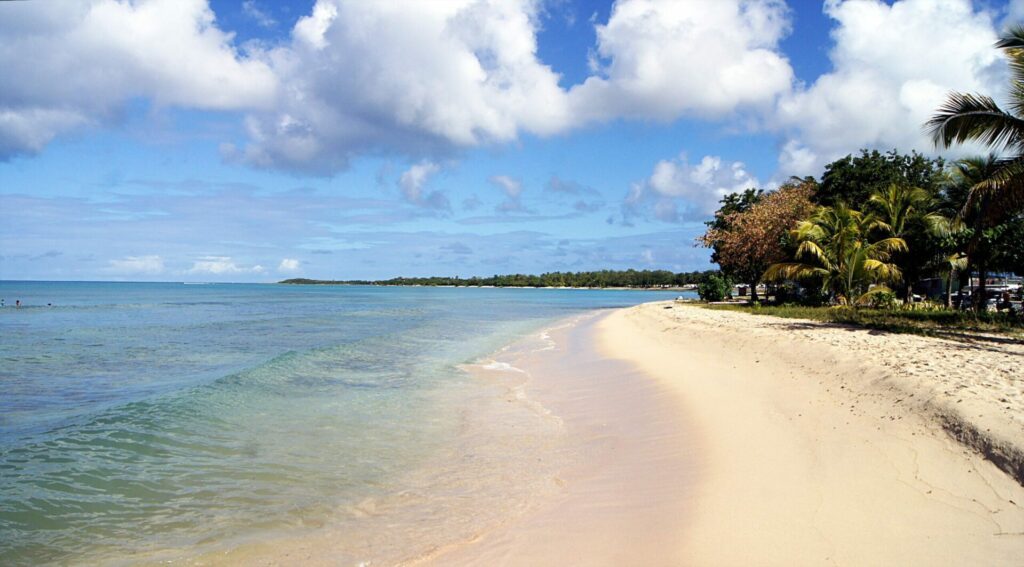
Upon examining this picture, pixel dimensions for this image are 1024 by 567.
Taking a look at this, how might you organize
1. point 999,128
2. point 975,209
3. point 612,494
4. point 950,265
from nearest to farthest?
1. point 612,494
2. point 999,128
3. point 975,209
4. point 950,265

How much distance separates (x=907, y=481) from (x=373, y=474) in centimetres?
549

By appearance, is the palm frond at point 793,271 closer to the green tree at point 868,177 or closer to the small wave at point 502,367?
the green tree at point 868,177

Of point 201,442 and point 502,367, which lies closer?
point 201,442

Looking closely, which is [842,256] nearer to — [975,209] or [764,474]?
[975,209]

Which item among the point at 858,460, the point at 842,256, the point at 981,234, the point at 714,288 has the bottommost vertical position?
the point at 858,460

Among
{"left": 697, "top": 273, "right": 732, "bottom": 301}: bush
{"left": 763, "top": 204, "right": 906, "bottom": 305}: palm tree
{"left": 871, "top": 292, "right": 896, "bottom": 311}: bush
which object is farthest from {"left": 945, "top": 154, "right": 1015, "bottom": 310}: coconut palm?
{"left": 697, "top": 273, "right": 732, "bottom": 301}: bush

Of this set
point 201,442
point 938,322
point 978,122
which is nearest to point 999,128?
point 978,122

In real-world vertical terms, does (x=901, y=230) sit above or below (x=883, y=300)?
above

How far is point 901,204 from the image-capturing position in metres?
29.4

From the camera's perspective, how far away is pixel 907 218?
29219 mm

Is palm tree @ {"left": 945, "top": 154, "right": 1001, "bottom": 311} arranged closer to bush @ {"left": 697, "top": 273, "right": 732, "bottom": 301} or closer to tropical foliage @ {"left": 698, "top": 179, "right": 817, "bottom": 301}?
tropical foliage @ {"left": 698, "top": 179, "right": 817, "bottom": 301}

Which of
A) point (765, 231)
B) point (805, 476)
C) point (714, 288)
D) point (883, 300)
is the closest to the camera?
point (805, 476)

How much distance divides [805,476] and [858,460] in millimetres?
704

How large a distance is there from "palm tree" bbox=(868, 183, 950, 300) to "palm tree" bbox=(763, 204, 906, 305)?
0.74m
